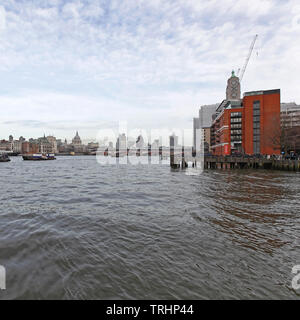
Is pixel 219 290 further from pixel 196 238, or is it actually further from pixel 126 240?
pixel 126 240

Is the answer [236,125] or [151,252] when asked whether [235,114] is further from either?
[151,252]

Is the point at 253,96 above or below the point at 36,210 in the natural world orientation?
above

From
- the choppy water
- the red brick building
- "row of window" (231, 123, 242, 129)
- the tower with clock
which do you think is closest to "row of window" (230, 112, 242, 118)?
the red brick building

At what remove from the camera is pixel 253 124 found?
66375 millimetres

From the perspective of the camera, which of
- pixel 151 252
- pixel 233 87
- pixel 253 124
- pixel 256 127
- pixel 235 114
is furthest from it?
pixel 233 87

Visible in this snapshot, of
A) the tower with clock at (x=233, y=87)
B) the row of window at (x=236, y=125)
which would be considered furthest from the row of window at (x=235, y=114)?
the tower with clock at (x=233, y=87)

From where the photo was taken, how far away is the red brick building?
200 feet

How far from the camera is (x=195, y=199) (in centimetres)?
1515

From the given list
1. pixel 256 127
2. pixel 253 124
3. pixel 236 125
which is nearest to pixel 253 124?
pixel 253 124

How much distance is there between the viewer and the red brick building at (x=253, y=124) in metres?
61.0

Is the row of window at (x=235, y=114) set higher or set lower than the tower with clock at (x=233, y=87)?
lower

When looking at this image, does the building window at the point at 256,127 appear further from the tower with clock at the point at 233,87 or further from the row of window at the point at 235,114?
the tower with clock at the point at 233,87
